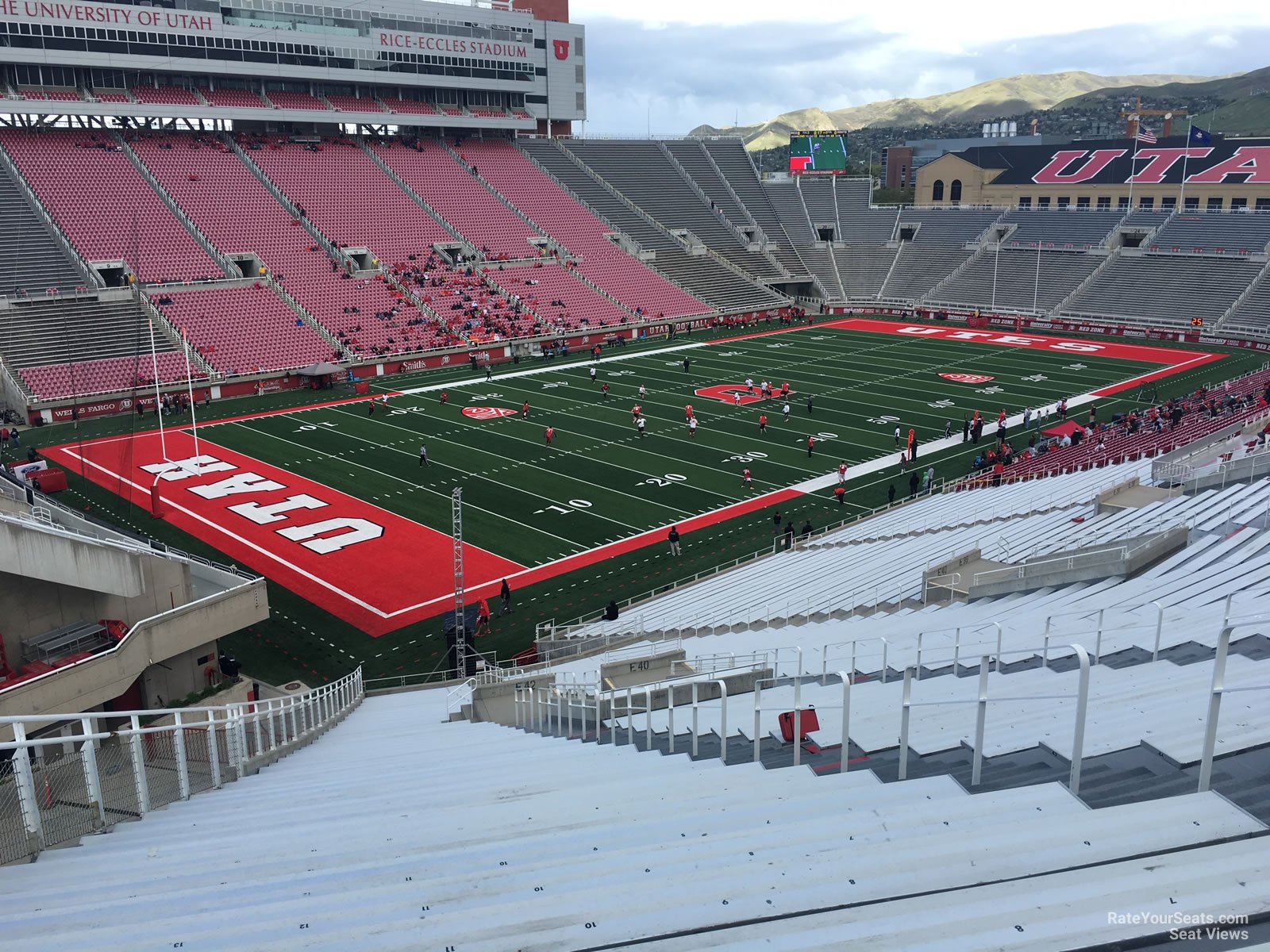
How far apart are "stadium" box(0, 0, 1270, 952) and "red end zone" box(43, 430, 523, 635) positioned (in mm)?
196

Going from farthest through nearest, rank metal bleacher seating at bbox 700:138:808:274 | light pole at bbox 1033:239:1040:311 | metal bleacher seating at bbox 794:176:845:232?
metal bleacher seating at bbox 794:176:845:232
metal bleacher seating at bbox 700:138:808:274
light pole at bbox 1033:239:1040:311

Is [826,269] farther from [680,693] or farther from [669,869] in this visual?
[669,869]

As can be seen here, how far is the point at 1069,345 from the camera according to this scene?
47781 millimetres

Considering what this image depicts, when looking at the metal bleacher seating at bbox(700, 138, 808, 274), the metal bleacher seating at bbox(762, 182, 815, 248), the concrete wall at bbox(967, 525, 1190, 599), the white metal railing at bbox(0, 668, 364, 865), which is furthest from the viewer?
the metal bleacher seating at bbox(762, 182, 815, 248)

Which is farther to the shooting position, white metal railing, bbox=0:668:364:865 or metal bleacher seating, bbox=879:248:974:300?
metal bleacher seating, bbox=879:248:974:300

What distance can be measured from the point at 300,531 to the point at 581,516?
681 centimetres

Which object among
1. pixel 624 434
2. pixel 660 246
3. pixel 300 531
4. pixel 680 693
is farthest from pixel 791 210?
pixel 680 693

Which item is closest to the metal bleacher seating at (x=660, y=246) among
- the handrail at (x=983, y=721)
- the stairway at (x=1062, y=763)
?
the stairway at (x=1062, y=763)

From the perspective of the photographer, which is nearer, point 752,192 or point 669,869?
point 669,869

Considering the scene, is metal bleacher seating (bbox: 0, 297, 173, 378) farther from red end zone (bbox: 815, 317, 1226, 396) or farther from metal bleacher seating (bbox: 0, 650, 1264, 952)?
red end zone (bbox: 815, 317, 1226, 396)

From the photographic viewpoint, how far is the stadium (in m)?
4.55

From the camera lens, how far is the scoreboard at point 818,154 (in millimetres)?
73562

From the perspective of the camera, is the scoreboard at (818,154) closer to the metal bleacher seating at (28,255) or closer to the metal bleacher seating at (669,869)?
the metal bleacher seating at (28,255)

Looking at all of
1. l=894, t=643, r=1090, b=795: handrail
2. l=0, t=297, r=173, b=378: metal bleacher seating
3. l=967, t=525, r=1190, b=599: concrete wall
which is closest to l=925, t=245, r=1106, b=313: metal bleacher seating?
l=0, t=297, r=173, b=378: metal bleacher seating
